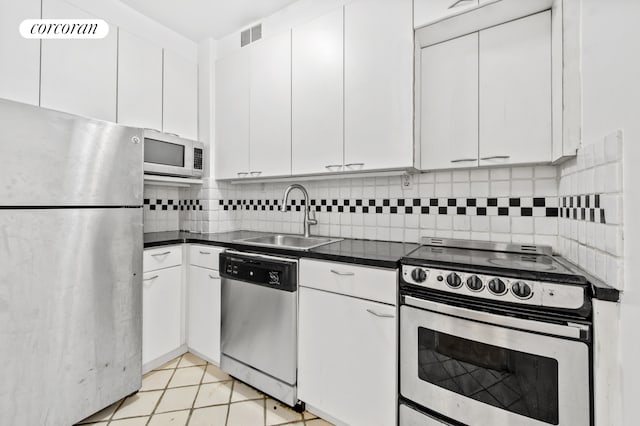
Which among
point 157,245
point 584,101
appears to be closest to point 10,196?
point 157,245

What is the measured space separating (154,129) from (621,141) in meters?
2.74

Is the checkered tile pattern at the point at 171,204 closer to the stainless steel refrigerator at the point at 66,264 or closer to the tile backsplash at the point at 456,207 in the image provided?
the tile backsplash at the point at 456,207

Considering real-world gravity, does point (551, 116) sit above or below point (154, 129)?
below

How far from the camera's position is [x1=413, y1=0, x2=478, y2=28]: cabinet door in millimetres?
1450

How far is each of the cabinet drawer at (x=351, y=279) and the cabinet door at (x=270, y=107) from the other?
85cm

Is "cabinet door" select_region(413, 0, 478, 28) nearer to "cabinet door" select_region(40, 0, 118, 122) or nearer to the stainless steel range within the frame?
the stainless steel range

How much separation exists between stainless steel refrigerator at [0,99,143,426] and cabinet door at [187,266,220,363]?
44 centimetres

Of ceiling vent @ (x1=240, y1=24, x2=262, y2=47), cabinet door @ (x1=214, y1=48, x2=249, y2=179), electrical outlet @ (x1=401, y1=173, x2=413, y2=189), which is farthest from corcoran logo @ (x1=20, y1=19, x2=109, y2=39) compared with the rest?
electrical outlet @ (x1=401, y1=173, x2=413, y2=189)

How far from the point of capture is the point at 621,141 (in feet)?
2.86

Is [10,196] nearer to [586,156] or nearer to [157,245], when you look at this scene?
[157,245]

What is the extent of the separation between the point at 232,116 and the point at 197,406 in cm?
212

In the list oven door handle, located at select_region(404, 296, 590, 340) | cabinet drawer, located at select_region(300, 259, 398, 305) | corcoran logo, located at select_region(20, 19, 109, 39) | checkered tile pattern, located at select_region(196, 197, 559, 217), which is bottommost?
oven door handle, located at select_region(404, 296, 590, 340)

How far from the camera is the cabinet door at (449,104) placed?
1.60 metres

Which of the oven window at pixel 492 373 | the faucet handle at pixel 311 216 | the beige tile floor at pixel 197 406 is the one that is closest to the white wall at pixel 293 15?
the faucet handle at pixel 311 216
